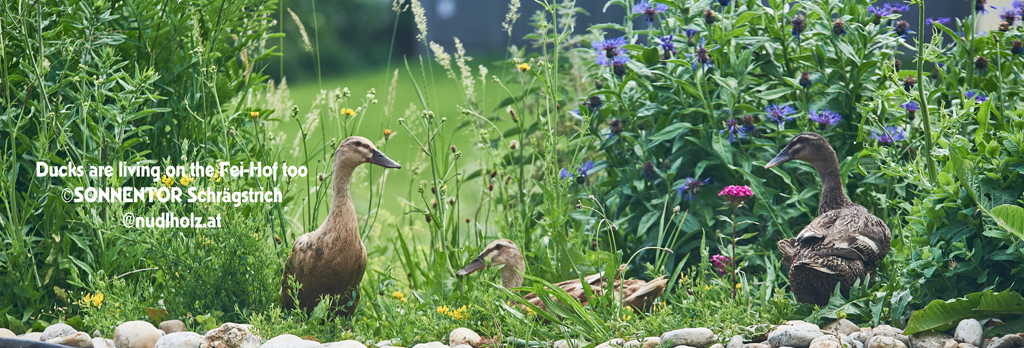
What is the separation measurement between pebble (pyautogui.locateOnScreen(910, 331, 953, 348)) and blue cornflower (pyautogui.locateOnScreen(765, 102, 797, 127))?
3.47 feet

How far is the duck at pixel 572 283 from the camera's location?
2703mm

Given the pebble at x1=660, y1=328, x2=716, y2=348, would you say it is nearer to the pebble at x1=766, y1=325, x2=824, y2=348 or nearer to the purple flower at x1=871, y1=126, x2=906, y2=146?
the pebble at x1=766, y1=325, x2=824, y2=348

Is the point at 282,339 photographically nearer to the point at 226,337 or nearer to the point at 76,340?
the point at 226,337

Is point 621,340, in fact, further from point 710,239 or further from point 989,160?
point 989,160

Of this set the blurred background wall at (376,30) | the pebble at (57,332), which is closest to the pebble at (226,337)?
the pebble at (57,332)

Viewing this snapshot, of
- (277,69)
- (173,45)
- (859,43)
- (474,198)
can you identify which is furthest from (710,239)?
(277,69)

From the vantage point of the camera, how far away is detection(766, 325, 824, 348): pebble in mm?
2303

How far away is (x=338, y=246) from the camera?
2.63 m

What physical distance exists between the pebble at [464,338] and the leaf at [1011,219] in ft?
5.44

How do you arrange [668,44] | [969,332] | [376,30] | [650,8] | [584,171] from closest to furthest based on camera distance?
[969,332], [668,44], [650,8], [584,171], [376,30]

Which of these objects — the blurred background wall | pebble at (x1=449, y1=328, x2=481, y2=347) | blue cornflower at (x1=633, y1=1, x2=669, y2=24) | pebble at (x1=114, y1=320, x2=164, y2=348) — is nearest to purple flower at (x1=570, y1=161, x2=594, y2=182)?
blue cornflower at (x1=633, y1=1, x2=669, y2=24)

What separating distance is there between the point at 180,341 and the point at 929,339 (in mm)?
2410

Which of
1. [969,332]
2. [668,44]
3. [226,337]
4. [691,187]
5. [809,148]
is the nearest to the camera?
[969,332]

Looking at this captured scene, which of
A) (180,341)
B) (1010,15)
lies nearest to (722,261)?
(1010,15)
